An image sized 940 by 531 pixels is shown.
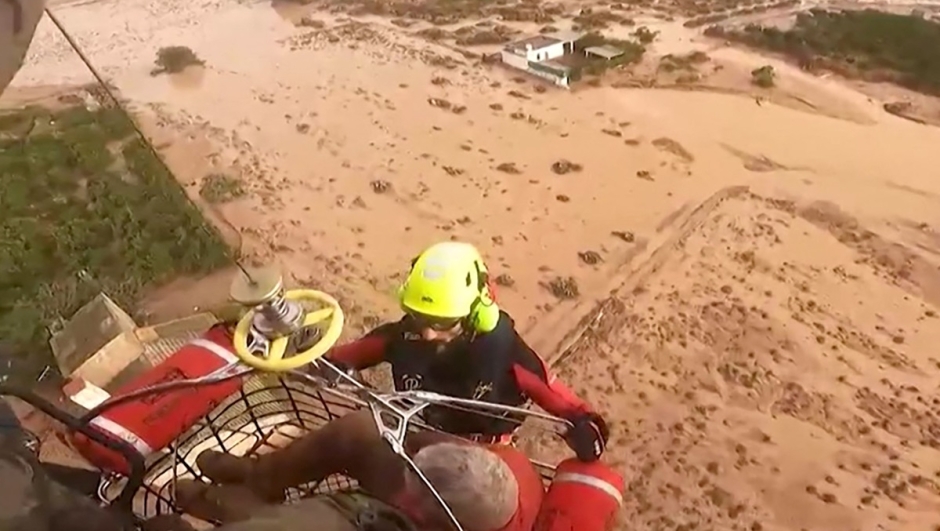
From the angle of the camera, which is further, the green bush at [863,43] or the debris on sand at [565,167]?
the green bush at [863,43]

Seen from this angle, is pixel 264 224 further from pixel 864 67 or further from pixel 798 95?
pixel 864 67

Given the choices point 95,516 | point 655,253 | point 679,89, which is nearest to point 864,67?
point 679,89

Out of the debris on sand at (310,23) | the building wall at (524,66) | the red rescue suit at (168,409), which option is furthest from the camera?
the debris on sand at (310,23)

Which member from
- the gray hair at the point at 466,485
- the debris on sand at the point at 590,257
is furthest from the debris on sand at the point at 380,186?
the gray hair at the point at 466,485

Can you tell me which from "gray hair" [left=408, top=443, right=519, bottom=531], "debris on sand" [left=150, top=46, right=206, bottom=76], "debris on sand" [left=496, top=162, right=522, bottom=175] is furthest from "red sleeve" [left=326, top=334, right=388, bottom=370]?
"debris on sand" [left=150, top=46, right=206, bottom=76]

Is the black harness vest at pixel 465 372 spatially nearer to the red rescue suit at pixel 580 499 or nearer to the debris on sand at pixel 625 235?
the red rescue suit at pixel 580 499

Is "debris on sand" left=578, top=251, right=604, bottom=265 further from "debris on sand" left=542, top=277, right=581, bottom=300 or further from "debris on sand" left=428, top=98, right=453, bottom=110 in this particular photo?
"debris on sand" left=428, top=98, right=453, bottom=110

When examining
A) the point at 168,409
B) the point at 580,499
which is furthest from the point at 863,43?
the point at 168,409
